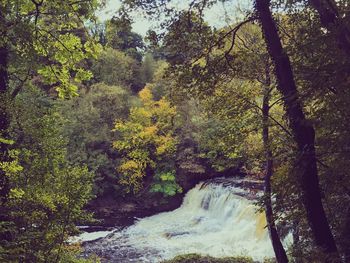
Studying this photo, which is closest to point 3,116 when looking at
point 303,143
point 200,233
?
point 303,143

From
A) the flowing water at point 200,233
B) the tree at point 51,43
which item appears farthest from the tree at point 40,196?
the flowing water at point 200,233

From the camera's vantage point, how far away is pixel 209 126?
2142 centimetres

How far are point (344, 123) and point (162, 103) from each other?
1753 cm

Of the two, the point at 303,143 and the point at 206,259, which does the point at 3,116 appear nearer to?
the point at 303,143

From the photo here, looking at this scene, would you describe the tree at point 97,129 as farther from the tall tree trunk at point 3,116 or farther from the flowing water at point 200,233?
the tall tree trunk at point 3,116

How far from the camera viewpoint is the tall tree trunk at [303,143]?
4.85m

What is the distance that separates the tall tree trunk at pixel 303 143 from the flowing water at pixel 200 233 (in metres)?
8.25

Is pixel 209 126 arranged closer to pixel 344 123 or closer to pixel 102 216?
pixel 102 216

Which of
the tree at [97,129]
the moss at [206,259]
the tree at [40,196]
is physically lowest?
the moss at [206,259]

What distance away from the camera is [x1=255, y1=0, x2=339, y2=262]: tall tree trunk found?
4.85 m

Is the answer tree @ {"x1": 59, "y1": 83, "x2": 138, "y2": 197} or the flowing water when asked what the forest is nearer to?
the flowing water

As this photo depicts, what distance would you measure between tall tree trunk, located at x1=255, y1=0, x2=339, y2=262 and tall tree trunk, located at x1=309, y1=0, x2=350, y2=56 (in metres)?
0.62

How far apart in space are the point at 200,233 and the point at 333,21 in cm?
1342

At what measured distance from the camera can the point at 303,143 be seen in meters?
4.94
